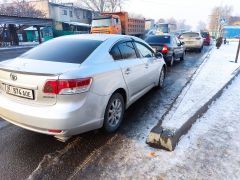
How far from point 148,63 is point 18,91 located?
2987mm

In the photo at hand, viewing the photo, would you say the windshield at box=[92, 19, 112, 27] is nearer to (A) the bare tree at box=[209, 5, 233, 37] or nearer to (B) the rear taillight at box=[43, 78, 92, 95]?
(A) the bare tree at box=[209, 5, 233, 37]

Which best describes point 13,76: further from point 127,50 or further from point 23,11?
point 23,11

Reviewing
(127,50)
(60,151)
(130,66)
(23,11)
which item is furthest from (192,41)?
(23,11)

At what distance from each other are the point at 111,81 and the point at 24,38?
42.4m

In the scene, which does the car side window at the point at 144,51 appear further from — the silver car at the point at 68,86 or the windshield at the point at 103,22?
the windshield at the point at 103,22

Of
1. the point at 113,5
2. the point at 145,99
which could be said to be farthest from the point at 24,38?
the point at 145,99

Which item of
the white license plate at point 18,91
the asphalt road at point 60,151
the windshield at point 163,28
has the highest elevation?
the windshield at point 163,28

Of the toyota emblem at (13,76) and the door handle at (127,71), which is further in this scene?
the door handle at (127,71)

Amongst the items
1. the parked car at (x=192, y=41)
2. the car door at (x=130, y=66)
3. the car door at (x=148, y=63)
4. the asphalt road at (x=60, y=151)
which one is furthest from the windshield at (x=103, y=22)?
the asphalt road at (x=60, y=151)

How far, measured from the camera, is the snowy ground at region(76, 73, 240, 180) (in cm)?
277

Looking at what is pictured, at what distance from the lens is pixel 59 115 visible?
2869mm

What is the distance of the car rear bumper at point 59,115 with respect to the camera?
288 centimetres

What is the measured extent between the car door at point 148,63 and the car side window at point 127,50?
290mm

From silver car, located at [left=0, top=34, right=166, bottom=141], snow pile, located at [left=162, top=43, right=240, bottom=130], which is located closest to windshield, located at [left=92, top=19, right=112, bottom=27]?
snow pile, located at [left=162, top=43, right=240, bottom=130]
